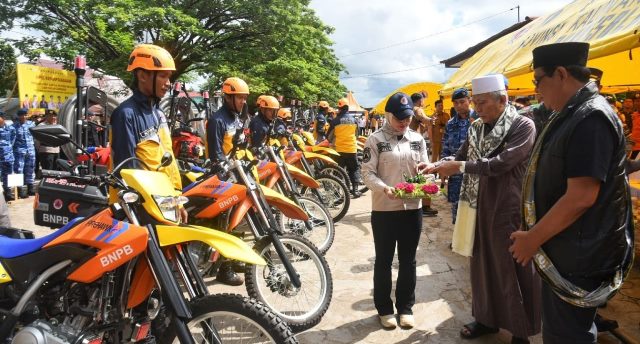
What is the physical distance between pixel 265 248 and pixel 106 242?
1.54 m

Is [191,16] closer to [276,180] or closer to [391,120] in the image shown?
[276,180]

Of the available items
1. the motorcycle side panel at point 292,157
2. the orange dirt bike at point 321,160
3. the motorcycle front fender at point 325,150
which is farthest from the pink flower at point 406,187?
the motorcycle front fender at point 325,150

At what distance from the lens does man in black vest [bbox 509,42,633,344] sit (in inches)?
71.9

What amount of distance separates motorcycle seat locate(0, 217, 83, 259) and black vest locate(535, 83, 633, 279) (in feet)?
7.76

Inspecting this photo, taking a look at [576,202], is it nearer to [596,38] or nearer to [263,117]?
[596,38]

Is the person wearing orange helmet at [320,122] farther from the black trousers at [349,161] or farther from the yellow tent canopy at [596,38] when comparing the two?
the yellow tent canopy at [596,38]

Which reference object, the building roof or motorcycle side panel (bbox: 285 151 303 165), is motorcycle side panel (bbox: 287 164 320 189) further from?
the building roof

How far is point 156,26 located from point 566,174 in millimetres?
18621

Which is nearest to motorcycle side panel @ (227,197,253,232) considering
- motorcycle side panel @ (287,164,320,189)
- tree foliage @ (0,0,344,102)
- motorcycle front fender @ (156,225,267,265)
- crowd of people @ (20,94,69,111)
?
motorcycle front fender @ (156,225,267,265)

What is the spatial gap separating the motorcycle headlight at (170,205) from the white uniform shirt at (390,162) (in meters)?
1.55

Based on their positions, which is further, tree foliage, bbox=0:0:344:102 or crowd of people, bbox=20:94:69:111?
tree foliage, bbox=0:0:344:102

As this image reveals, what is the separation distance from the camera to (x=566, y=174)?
1.94 metres

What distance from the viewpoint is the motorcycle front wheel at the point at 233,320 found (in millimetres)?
2061

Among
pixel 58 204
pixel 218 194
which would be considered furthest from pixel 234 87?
pixel 58 204
